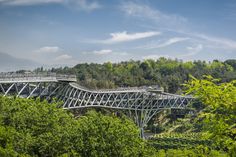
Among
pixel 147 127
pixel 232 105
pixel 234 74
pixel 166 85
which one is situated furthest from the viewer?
pixel 234 74

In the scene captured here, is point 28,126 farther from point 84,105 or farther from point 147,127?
point 147,127

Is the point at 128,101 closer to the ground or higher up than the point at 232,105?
closer to the ground

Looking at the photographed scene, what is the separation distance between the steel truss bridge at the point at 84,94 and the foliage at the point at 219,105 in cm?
3456

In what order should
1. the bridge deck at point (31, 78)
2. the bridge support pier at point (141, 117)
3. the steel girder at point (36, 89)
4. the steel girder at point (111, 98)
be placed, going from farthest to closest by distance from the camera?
the bridge support pier at point (141, 117), the steel girder at point (111, 98), the steel girder at point (36, 89), the bridge deck at point (31, 78)

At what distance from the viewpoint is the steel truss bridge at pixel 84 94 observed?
44531 mm

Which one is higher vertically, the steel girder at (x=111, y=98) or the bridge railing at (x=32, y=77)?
the bridge railing at (x=32, y=77)

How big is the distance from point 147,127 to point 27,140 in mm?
68166

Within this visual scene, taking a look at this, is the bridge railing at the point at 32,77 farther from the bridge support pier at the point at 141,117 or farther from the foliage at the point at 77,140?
the bridge support pier at the point at 141,117

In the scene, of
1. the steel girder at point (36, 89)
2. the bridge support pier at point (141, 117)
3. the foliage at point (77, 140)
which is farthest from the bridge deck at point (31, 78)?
the bridge support pier at point (141, 117)

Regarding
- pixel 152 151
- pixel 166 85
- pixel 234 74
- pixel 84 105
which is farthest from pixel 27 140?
pixel 234 74

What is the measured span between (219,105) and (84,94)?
5329 cm

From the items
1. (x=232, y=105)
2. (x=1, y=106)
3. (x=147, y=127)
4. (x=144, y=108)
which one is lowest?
(x=147, y=127)

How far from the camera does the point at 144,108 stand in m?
77.8

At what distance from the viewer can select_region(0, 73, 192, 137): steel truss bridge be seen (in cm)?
4453
